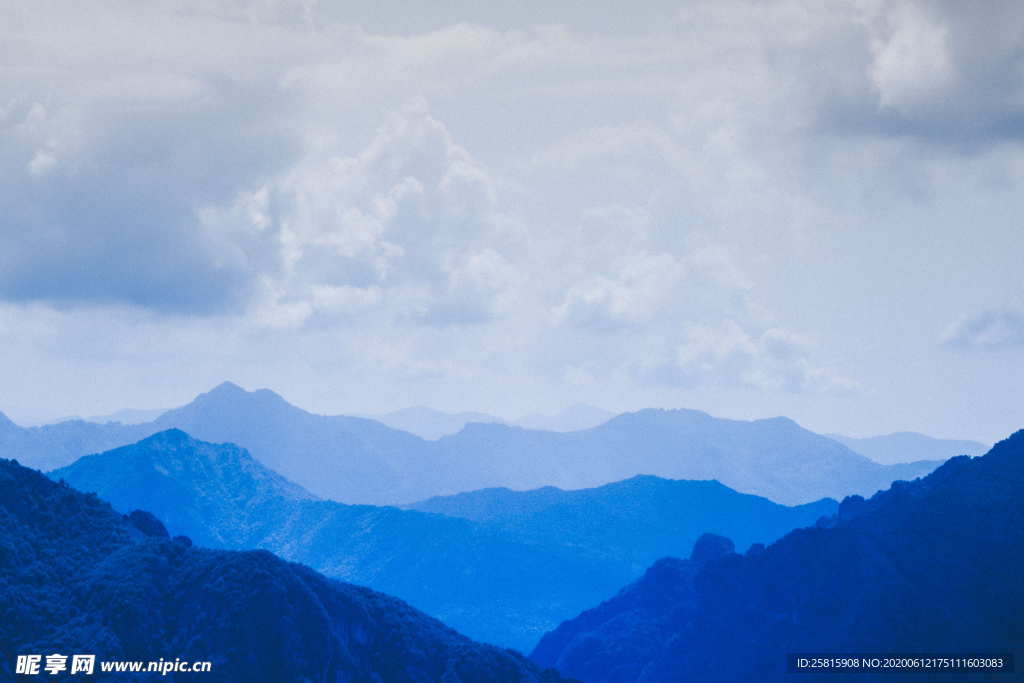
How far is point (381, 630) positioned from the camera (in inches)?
6924

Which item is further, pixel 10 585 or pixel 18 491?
pixel 18 491

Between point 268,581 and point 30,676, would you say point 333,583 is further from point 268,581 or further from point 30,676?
point 30,676

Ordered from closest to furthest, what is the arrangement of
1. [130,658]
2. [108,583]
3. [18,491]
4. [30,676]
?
1. [30,676]
2. [130,658]
3. [108,583]
4. [18,491]

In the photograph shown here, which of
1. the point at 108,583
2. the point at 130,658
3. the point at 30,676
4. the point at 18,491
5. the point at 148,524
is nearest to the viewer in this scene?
the point at 30,676

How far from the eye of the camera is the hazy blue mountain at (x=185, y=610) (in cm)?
14850

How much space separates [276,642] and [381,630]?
941 inches

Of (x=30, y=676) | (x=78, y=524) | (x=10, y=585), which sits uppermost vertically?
(x=78, y=524)

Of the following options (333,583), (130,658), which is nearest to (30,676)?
(130,658)

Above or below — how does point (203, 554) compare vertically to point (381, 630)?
above

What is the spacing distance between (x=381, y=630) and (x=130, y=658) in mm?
43371

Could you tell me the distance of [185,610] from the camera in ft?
519

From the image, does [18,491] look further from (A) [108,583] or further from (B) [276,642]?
(B) [276,642]

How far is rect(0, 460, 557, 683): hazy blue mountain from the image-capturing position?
148 meters

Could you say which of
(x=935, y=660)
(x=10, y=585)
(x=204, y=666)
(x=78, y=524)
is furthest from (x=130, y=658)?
(x=935, y=660)
